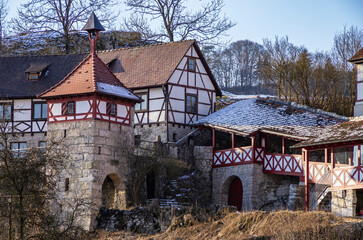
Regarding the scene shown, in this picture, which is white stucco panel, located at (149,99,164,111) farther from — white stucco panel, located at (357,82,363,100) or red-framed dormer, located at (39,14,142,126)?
white stucco panel, located at (357,82,363,100)

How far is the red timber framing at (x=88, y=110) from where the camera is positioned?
129 ft

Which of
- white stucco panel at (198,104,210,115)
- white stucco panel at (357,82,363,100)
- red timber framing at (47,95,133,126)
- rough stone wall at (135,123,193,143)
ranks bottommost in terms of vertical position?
rough stone wall at (135,123,193,143)

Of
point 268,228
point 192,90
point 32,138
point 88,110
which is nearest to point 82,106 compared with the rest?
point 88,110

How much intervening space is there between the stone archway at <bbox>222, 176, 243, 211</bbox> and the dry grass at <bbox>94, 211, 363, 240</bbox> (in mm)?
7250

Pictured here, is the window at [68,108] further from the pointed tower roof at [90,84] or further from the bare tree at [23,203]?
the bare tree at [23,203]

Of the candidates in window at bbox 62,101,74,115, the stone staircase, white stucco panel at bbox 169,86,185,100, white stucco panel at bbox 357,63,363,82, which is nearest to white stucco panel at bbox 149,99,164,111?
white stucco panel at bbox 169,86,185,100

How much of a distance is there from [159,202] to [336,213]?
7793 millimetres

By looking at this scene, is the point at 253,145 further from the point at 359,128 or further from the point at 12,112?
the point at 12,112

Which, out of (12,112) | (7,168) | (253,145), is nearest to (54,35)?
(12,112)

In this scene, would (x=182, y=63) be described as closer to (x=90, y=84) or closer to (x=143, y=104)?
(x=143, y=104)

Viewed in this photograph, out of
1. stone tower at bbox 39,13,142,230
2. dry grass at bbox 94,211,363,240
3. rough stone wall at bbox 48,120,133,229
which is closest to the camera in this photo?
dry grass at bbox 94,211,363,240

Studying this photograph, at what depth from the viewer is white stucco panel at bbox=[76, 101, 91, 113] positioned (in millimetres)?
39406

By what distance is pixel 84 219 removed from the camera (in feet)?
125

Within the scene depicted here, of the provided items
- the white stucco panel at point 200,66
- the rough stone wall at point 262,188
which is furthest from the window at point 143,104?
the rough stone wall at point 262,188
